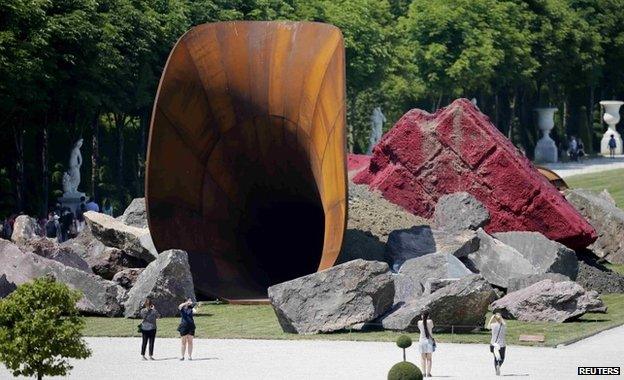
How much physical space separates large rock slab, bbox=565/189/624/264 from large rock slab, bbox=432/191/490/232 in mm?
6027

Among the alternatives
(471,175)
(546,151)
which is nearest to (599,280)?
(471,175)

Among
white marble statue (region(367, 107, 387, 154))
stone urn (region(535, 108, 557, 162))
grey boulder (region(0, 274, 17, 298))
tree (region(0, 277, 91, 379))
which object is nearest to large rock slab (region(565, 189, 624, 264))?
grey boulder (region(0, 274, 17, 298))

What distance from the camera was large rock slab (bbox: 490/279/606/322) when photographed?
42969 millimetres

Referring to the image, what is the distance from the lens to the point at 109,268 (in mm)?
48281

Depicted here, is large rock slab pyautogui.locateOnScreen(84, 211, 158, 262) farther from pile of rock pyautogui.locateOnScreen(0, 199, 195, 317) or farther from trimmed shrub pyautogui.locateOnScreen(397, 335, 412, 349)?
trimmed shrub pyautogui.locateOnScreen(397, 335, 412, 349)

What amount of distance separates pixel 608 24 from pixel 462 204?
223ft

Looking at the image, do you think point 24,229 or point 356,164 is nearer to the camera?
point 24,229

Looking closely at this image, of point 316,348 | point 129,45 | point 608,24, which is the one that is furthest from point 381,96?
point 316,348

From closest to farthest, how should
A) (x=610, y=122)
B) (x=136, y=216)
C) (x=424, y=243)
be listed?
(x=424, y=243), (x=136, y=216), (x=610, y=122)

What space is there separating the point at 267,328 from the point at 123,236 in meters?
7.21

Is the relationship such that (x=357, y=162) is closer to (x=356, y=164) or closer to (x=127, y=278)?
(x=356, y=164)

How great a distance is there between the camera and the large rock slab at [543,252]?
160ft

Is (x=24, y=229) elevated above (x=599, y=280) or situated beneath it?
elevated above

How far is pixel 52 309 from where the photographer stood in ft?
113
